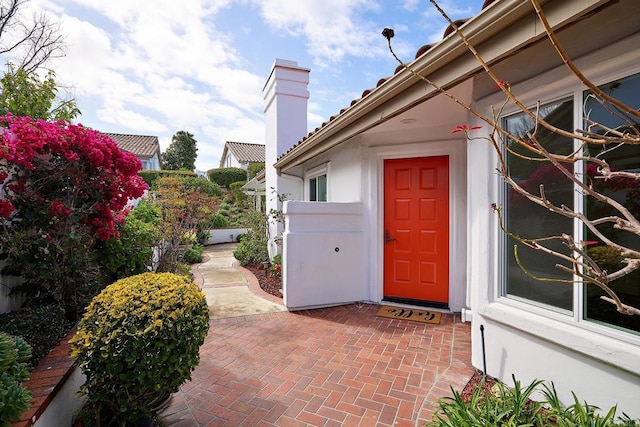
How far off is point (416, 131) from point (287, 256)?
338 cm

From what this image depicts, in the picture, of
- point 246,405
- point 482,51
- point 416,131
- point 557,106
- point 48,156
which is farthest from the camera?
point 416,131

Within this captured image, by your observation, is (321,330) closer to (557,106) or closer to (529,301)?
(529,301)

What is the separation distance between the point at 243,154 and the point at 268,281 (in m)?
28.0

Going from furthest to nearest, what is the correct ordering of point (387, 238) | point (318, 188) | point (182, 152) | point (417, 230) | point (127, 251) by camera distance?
point (182, 152), point (318, 188), point (387, 238), point (417, 230), point (127, 251)

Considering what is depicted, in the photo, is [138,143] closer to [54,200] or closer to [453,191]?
[54,200]

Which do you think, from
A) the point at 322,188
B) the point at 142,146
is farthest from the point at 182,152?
the point at 322,188

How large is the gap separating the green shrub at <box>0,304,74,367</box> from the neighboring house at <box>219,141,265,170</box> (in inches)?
1109

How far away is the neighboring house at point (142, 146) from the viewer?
104 feet

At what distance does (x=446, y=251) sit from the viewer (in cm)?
572

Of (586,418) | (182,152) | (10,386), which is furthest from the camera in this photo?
(182,152)

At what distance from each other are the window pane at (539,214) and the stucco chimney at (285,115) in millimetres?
7463

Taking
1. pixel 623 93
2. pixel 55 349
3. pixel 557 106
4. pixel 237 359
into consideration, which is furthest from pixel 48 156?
pixel 623 93

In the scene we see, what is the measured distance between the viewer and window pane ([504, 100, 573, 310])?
2.83m

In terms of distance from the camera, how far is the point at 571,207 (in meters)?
2.81
